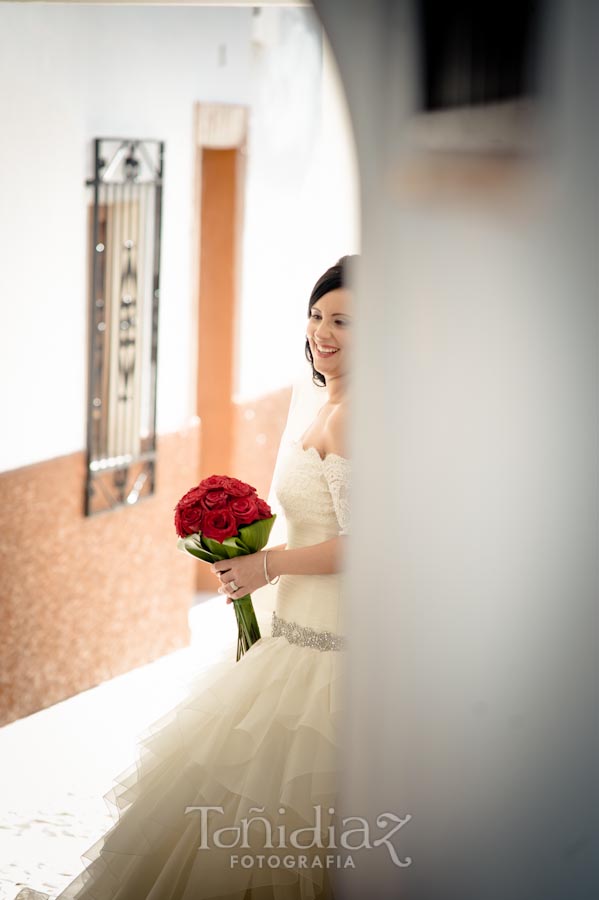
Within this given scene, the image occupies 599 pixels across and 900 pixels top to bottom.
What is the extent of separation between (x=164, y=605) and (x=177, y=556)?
9.8 inches

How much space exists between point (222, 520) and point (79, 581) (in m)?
2.34

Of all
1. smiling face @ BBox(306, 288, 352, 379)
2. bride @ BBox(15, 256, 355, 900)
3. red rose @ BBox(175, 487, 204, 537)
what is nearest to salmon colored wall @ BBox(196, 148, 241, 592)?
bride @ BBox(15, 256, 355, 900)

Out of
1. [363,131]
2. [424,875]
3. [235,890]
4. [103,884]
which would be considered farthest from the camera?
[103,884]

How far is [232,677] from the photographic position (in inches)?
102

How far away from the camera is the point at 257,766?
2.34 metres

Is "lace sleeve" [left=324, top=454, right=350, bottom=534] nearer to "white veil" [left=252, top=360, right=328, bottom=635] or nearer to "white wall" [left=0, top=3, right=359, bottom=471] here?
"white veil" [left=252, top=360, right=328, bottom=635]

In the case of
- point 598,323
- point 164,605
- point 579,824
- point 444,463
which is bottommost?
point 164,605

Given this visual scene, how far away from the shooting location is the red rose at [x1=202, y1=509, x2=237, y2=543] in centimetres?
253

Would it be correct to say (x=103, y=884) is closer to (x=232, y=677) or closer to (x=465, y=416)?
(x=232, y=677)

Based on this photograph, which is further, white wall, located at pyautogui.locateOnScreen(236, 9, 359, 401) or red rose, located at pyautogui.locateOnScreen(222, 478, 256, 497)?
white wall, located at pyautogui.locateOnScreen(236, 9, 359, 401)

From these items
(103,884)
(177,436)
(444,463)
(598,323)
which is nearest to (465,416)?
(444,463)

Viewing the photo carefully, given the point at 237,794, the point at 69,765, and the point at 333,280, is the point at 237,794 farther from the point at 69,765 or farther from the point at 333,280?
the point at 69,765

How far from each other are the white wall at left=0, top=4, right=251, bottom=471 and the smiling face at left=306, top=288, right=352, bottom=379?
1.88 metres

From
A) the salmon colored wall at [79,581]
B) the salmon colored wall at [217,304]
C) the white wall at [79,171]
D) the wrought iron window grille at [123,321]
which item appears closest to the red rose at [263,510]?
the white wall at [79,171]
